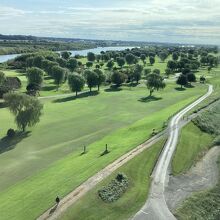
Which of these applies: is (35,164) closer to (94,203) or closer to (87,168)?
(87,168)

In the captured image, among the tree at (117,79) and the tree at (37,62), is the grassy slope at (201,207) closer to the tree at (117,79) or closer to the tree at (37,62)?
the tree at (117,79)

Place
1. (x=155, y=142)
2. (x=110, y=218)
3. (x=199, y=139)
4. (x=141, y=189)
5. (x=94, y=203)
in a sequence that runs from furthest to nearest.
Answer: (x=199, y=139) < (x=155, y=142) < (x=141, y=189) < (x=94, y=203) < (x=110, y=218)

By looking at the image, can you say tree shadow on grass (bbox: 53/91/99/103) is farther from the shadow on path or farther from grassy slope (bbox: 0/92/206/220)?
grassy slope (bbox: 0/92/206/220)

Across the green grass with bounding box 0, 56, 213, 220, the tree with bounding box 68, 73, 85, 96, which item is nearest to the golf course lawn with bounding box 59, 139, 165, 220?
the green grass with bounding box 0, 56, 213, 220

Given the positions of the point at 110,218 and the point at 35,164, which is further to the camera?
the point at 35,164

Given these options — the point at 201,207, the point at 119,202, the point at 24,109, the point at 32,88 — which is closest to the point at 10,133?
the point at 24,109

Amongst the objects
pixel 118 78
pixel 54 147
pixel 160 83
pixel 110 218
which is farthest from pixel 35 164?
pixel 118 78

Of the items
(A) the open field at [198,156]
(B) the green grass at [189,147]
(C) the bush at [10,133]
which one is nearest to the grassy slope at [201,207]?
(A) the open field at [198,156]
